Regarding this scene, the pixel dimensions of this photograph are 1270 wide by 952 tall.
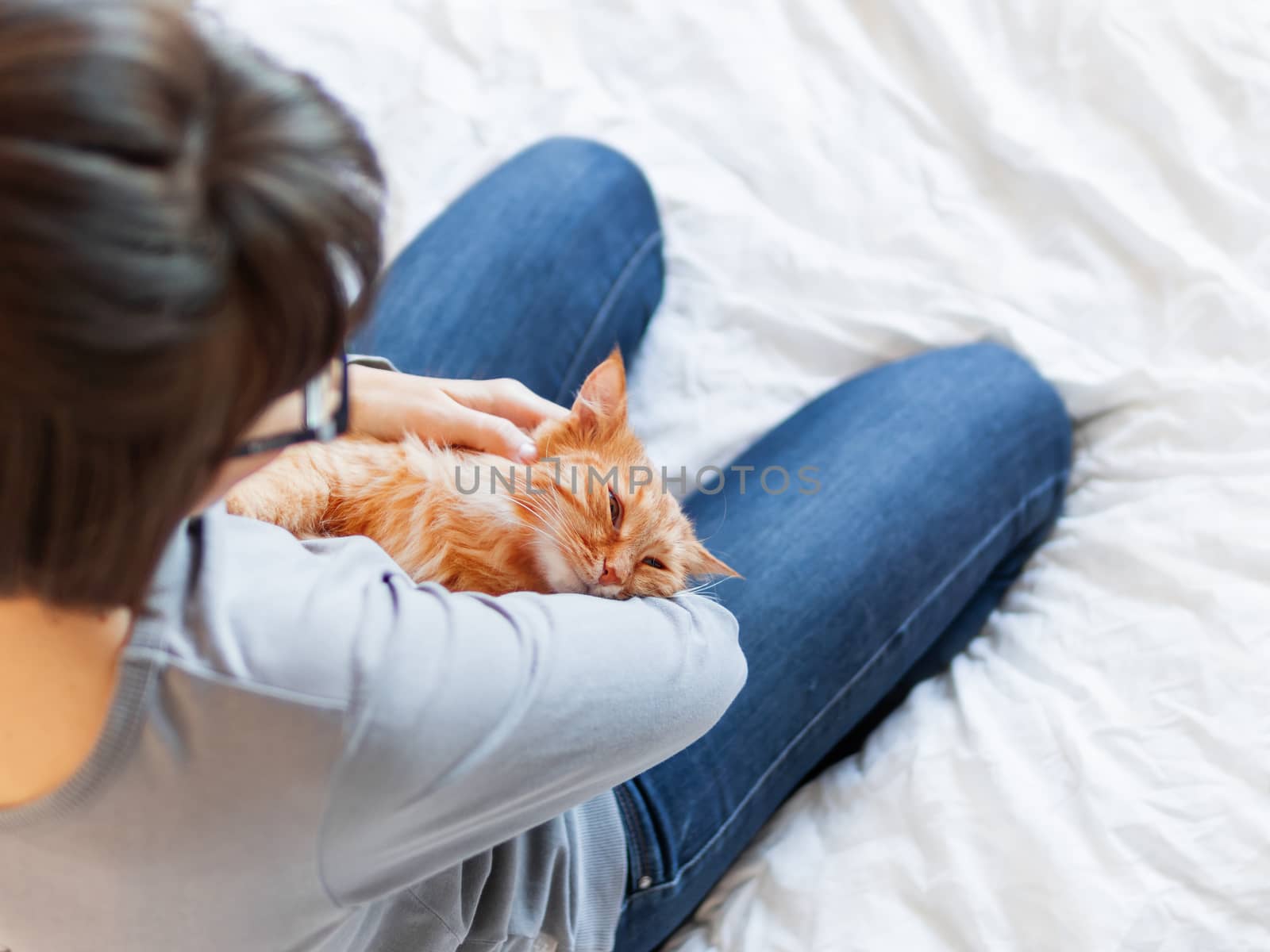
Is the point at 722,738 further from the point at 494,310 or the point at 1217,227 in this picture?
the point at 1217,227

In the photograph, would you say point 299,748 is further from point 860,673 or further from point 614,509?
point 860,673

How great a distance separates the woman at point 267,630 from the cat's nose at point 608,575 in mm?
176

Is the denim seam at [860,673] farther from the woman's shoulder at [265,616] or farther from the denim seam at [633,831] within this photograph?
the woman's shoulder at [265,616]

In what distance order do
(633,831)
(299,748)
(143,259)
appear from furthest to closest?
(633,831)
(299,748)
(143,259)

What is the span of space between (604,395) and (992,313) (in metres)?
0.82

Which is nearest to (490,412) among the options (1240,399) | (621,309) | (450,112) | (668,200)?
(621,309)

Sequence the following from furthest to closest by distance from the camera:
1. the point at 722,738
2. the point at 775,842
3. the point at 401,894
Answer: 1. the point at 775,842
2. the point at 722,738
3. the point at 401,894

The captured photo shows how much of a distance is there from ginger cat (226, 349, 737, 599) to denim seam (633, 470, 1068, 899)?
10.9 inches

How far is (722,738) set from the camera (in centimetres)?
118

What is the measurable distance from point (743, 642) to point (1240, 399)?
0.91m

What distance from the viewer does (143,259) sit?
446mm

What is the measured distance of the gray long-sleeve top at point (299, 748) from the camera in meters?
0.63

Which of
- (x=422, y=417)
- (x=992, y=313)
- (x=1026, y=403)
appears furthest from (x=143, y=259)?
(x=992, y=313)

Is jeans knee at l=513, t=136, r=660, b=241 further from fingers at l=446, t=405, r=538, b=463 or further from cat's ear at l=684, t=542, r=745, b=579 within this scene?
cat's ear at l=684, t=542, r=745, b=579
